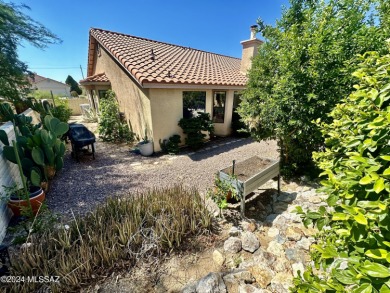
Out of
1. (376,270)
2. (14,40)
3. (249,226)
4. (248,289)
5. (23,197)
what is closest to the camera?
(376,270)

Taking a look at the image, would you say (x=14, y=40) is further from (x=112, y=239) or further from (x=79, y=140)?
(x=112, y=239)

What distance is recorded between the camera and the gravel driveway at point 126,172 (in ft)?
16.1

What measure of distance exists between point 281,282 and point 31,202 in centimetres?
485

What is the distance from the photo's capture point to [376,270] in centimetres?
82

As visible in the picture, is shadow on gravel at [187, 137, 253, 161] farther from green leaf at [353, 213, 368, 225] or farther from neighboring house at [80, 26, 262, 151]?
green leaf at [353, 213, 368, 225]

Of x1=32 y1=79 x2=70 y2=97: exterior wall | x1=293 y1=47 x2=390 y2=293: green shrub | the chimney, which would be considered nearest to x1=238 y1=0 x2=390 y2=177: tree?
x1=293 y1=47 x2=390 y2=293: green shrub

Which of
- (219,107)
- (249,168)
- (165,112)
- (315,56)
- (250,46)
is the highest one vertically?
(250,46)

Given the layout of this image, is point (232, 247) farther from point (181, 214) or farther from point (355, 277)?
point (355, 277)

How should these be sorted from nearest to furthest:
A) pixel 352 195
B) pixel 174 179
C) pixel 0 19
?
pixel 352 195, pixel 174 179, pixel 0 19

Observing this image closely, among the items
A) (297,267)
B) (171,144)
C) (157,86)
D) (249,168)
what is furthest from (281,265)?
(157,86)

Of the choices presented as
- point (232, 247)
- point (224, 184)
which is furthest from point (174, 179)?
point (232, 247)

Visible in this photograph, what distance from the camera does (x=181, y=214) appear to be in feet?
11.3

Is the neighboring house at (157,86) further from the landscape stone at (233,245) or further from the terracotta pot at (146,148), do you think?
the landscape stone at (233,245)

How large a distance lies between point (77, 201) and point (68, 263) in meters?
2.58
